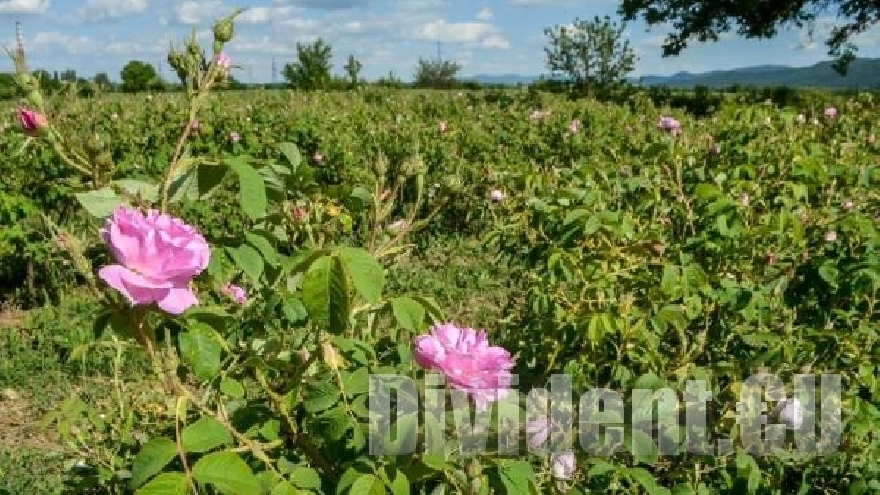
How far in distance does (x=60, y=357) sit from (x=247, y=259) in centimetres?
349

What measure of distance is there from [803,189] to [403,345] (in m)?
1.66

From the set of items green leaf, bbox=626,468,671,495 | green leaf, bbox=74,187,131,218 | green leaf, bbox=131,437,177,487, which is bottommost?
green leaf, bbox=626,468,671,495

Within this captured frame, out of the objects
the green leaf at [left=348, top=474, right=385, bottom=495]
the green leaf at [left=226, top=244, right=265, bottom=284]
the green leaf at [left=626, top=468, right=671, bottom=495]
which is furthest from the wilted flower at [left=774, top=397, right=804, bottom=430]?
the green leaf at [left=226, top=244, right=265, bottom=284]

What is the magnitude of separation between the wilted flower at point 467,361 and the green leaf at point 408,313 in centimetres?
9

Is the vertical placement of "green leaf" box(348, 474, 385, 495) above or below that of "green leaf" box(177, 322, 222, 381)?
below

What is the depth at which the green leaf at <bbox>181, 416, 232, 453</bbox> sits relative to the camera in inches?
42.6

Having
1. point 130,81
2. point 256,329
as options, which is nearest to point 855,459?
point 256,329

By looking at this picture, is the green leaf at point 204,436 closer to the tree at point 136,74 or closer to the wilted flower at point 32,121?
the wilted flower at point 32,121

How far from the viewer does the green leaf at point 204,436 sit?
1083 millimetres

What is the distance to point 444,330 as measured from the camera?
116 cm

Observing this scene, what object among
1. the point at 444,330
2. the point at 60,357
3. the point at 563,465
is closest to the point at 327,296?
the point at 444,330

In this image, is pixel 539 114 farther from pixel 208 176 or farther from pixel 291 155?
pixel 208 176

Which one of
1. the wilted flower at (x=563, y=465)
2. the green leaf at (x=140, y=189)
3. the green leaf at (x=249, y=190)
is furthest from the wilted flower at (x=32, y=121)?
the wilted flower at (x=563, y=465)

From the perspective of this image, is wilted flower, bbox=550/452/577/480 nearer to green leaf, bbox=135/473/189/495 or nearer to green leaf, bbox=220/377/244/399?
green leaf, bbox=220/377/244/399
